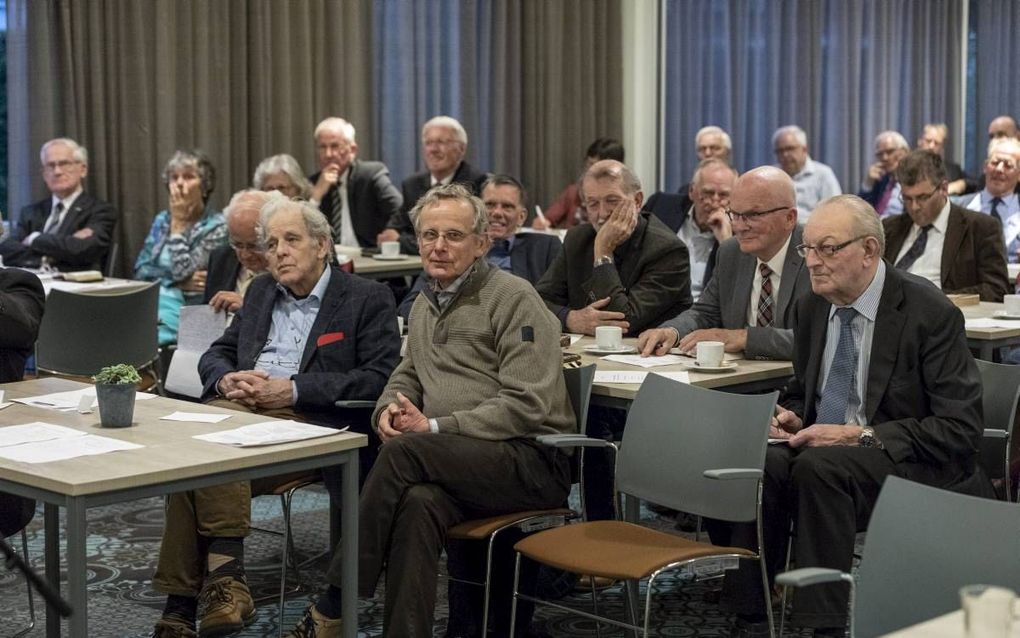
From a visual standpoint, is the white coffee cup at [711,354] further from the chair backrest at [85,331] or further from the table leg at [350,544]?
the chair backrest at [85,331]

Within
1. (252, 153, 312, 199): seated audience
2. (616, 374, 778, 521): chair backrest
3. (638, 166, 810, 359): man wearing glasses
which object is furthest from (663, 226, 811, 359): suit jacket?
(252, 153, 312, 199): seated audience

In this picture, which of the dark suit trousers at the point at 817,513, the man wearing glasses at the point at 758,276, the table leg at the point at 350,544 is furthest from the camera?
the man wearing glasses at the point at 758,276

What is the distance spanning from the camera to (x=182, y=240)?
6.97 m

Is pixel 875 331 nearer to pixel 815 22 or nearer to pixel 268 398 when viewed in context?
pixel 268 398

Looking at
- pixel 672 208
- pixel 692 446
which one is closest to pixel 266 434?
pixel 692 446

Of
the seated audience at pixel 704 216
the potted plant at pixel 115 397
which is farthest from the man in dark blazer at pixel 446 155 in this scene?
the potted plant at pixel 115 397

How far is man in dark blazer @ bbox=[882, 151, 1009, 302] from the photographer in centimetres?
608

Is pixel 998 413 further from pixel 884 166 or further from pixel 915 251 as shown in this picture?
pixel 884 166

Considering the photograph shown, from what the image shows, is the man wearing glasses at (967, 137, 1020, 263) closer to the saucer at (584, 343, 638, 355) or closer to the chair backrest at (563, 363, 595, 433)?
the saucer at (584, 343, 638, 355)

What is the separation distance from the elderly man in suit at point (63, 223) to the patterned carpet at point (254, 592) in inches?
86.7

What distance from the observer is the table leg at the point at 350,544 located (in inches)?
136

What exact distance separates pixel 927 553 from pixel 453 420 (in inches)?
62.7

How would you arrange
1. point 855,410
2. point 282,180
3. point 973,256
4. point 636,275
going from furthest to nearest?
1. point 282,180
2. point 973,256
3. point 636,275
4. point 855,410

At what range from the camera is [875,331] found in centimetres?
383
